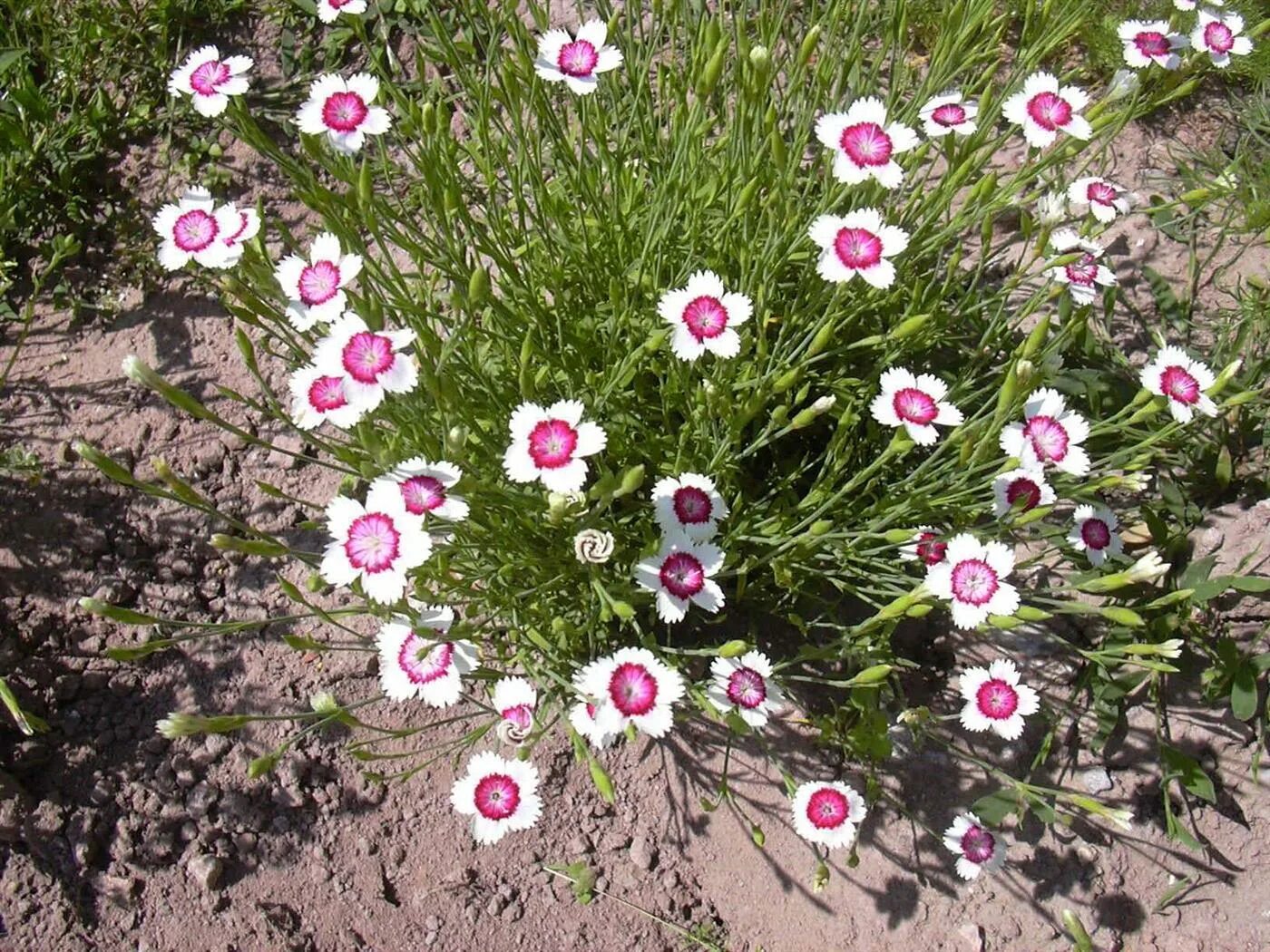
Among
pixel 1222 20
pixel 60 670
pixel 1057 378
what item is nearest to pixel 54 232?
pixel 60 670

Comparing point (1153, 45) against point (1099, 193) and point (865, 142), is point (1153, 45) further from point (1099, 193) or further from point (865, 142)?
point (865, 142)

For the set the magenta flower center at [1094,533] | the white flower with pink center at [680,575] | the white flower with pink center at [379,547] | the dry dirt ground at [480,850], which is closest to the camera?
the white flower with pink center at [379,547]

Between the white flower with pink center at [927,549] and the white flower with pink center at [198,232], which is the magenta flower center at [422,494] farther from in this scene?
the white flower with pink center at [927,549]

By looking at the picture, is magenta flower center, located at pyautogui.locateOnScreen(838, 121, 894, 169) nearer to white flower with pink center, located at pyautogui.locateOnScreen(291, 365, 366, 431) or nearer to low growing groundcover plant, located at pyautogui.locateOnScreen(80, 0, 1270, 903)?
low growing groundcover plant, located at pyautogui.locateOnScreen(80, 0, 1270, 903)

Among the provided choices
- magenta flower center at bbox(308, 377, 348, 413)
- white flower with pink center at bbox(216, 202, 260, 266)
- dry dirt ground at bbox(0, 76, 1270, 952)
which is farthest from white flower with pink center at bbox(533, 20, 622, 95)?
dry dirt ground at bbox(0, 76, 1270, 952)

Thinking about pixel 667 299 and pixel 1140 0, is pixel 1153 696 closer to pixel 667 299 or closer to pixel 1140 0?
pixel 667 299

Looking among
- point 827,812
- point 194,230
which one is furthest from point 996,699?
point 194,230

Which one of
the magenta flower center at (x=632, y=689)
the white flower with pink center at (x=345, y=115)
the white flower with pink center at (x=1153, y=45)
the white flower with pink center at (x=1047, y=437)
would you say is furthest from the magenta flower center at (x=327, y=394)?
the white flower with pink center at (x=1153, y=45)
